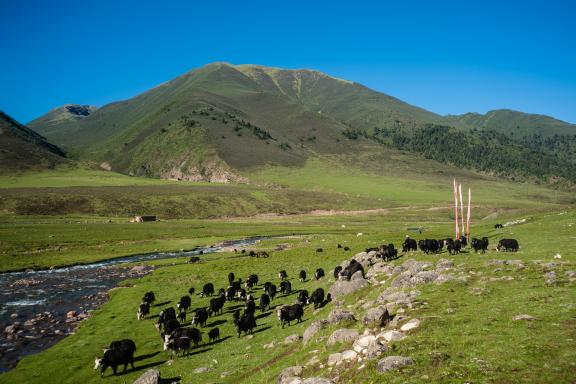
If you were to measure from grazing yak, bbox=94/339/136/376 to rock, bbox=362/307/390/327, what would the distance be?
14.0 metres

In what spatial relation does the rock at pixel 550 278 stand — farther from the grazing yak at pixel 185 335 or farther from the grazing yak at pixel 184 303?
the grazing yak at pixel 184 303

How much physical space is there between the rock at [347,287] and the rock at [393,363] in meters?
14.5

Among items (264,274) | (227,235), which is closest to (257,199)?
(227,235)

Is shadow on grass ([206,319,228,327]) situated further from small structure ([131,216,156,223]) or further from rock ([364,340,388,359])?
small structure ([131,216,156,223])

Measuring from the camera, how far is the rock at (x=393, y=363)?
1153 cm

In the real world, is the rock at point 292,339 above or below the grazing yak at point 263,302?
above

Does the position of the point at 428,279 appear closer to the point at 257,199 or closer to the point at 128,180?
the point at 257,199

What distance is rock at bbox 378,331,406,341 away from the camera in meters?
14.0

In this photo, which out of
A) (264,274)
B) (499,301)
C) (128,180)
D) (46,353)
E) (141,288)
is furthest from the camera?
(128,180)

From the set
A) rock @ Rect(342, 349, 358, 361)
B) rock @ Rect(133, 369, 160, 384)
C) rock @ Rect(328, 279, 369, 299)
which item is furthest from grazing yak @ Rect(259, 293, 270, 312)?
rock @ Rect(342, 349, 358, 361)

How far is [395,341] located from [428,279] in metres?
9.94

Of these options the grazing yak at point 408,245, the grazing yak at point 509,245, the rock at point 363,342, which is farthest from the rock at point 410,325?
the grazing yak at point 408,245

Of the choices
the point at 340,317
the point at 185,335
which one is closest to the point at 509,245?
the point at 340,317

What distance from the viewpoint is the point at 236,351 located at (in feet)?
71.9
